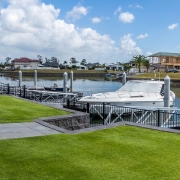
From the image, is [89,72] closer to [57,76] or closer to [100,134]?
[57,76]

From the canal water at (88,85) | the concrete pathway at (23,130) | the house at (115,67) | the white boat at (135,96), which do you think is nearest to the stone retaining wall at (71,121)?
the concrete pathway at (23,130)

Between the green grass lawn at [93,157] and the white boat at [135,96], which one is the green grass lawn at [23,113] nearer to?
the green grass lawn at [93,157]

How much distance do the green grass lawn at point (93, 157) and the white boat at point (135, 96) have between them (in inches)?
437

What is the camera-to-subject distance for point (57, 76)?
114 meters

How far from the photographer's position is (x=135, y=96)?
21.6m

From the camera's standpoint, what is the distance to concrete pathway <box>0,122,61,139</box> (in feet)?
28.3

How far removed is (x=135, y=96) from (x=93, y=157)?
15.4m

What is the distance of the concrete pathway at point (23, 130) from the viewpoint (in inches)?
340

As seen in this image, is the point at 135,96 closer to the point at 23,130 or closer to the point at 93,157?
the point at 23,130

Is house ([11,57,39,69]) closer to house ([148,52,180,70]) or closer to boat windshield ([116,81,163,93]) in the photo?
house ([148,52,180,70])

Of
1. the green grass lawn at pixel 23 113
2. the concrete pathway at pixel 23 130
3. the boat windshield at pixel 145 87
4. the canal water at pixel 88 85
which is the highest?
the boat windshield at pixel 145 87

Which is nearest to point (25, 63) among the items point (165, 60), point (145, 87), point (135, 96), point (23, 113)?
point (165, 60)

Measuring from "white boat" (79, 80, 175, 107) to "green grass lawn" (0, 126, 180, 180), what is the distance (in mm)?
11089

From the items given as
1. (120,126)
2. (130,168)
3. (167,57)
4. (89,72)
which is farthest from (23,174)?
(89,72)
